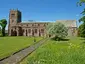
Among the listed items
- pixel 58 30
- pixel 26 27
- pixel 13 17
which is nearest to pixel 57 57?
pixel 58 30

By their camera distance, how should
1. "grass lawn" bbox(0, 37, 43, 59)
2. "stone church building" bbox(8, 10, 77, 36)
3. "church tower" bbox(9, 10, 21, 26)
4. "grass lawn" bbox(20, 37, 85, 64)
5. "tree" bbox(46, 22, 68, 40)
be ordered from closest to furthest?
1. "grass lawn" bbox(20, 37, 85, 64)
2. "grass lawn" bbox(0, 37, 43, 59)
3. "tree" bbox(46, 22, 68, 40)
4. "stone church building" bbox(8, 10, 77, 36)
5. "church tower" bbox(9, 10, 21, 26)

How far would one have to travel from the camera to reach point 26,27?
11762cm

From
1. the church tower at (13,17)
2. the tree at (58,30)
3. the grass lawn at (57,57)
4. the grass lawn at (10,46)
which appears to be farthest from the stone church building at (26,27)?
the grass lawn at (57,57)

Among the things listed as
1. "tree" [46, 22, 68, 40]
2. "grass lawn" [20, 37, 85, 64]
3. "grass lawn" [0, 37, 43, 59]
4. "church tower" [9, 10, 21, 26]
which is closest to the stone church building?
"church tower" [9, 10, 21, 26]

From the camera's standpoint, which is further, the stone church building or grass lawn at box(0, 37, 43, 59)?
the stone church building

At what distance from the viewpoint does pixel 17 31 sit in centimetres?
11438

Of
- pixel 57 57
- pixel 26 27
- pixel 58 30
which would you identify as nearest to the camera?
pixel 57 57

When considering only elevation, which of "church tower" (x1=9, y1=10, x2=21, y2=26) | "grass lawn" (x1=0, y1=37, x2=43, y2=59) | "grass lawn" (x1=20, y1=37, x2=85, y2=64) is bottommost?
"grass lawn" (x1=0, y1=37, x2=43, y2=59)

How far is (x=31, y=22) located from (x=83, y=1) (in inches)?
3210

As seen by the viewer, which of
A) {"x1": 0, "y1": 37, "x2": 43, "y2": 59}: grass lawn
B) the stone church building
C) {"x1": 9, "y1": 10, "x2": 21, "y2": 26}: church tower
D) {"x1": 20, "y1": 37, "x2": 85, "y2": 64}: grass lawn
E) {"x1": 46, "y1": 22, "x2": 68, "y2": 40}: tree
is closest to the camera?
{"x1": 20, "y1": 37, "x2": 85, "y2": 64}: grass lawn

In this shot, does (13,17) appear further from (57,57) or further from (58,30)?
(57,57)

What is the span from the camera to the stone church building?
111m

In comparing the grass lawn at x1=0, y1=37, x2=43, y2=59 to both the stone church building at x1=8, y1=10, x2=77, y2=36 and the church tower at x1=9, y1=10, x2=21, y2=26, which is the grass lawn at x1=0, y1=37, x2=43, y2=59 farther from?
the church tower at x1=9, y1=10, x2=21, y2=26

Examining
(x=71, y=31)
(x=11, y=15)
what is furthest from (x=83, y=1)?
(x=11, y=15)
